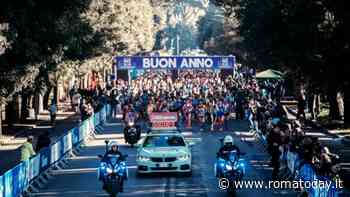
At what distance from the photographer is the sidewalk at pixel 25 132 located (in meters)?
31.7

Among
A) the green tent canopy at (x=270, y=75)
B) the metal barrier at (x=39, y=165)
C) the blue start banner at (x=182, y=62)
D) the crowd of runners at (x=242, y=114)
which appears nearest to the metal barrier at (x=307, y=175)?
the crowd of runners at (x=242, y=114)

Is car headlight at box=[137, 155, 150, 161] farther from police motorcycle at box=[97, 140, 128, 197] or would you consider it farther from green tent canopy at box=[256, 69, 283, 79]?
green tent canopy at box=[256, 69, 283, 79]

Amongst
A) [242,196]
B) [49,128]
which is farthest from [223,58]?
[242,196]

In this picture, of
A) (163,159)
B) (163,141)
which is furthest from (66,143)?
(163,159)

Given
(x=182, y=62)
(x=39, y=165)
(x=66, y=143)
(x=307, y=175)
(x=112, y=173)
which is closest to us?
(x=307, y=175)

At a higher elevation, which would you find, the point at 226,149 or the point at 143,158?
the point at 226,149

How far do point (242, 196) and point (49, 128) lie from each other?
→ 2709 cm

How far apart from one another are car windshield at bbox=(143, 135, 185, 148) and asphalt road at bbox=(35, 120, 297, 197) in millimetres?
978

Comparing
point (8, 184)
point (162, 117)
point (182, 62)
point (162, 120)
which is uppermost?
point (182, 62)

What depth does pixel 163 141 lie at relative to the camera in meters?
25.5

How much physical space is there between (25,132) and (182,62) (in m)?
22.0

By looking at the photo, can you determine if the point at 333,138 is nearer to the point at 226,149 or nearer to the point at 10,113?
the point at 226,149

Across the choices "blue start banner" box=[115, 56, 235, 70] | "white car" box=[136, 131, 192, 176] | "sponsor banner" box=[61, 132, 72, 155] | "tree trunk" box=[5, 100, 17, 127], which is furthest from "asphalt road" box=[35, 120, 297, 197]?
"blue start banner" box=[115, 56, 235, 70]

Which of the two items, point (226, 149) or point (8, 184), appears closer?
point (8, 184)
